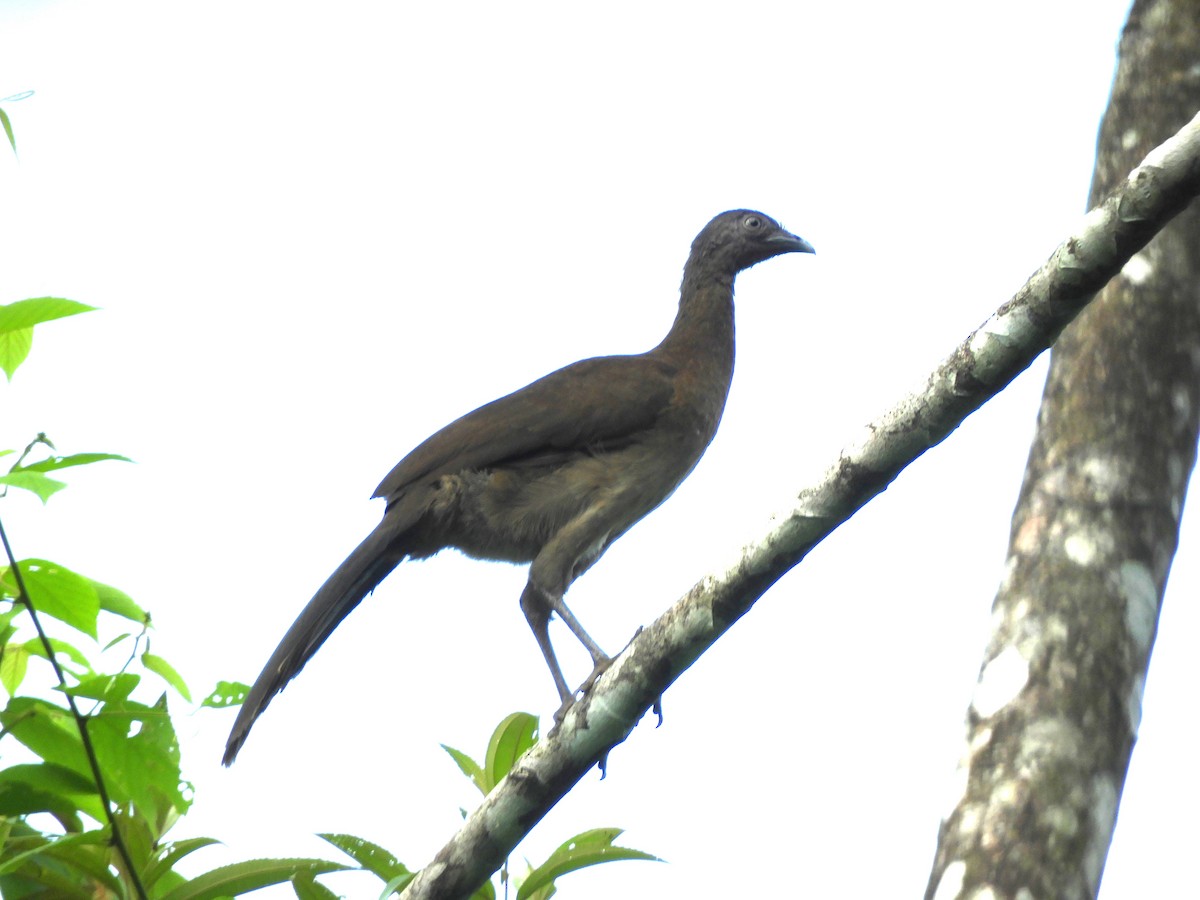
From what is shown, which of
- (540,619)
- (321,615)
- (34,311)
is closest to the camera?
(34,311)

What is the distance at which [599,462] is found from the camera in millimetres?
4617

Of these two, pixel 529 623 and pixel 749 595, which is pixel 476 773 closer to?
pixel 749 595

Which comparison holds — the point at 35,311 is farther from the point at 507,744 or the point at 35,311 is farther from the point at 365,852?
the point at 507,744

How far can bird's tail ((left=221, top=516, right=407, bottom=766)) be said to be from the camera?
365 centimetres

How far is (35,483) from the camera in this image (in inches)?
Answer: 75.8

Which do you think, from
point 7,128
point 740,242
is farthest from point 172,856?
point 740,242

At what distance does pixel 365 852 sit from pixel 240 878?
30cm

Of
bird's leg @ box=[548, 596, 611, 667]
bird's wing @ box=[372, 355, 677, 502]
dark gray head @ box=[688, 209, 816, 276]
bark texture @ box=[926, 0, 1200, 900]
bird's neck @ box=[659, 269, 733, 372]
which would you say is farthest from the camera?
dark gray head @ box=[688, 209, 816, 276]

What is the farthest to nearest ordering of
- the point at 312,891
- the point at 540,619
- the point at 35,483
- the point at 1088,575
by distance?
the point at 540,619, the point at 1088,575, the point at 312,891, the point at 35,483

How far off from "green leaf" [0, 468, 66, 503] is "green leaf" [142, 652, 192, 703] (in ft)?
2.10

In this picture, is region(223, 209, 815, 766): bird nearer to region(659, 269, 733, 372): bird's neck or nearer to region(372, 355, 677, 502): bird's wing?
region(372, 355, 677, 502): bird's wing

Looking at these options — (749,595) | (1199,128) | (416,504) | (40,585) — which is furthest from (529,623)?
(1199,128)

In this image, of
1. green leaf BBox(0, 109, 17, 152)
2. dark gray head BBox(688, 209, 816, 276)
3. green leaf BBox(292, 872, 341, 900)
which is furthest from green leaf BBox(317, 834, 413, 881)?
dark gray head BBox(688, 209, 816, 276)

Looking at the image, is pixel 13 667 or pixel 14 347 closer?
pixel 14 347
